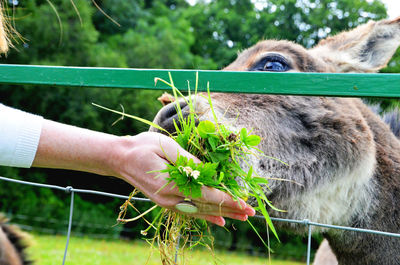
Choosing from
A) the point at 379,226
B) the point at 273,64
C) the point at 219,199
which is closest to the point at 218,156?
the point at 219,199

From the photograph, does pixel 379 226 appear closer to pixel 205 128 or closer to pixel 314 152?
pixel 314 152

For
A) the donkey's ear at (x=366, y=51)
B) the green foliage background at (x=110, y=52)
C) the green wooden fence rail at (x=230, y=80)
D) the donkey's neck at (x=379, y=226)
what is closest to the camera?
the green wooden fence rail at (x=230, y=80)

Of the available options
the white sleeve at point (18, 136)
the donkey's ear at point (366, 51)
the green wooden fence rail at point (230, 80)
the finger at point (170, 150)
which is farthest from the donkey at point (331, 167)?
the white sleeve at point (18, 136)

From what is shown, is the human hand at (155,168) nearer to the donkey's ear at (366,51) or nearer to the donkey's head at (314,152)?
the donkey's head at (314,152)

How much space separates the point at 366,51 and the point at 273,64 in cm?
97

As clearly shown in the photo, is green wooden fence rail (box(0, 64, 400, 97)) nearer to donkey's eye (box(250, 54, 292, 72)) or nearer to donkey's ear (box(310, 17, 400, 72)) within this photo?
donkey's eye (box(250, 54, 292, 72))

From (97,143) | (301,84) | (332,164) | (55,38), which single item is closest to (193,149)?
(97,143)

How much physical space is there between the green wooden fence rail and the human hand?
0.47m

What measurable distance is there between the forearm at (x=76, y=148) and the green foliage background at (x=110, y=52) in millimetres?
12775

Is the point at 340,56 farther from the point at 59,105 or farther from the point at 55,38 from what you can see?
the point at 55,38

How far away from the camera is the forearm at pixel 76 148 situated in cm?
145

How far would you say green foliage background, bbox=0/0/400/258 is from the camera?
1641 cm

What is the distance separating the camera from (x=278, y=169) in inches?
97.3

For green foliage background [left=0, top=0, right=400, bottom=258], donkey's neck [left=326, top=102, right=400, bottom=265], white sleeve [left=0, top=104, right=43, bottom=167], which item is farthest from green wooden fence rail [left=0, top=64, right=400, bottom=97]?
green foliage background [left=0, top=0, right=400, bottom=258]
